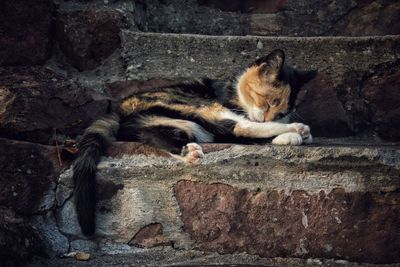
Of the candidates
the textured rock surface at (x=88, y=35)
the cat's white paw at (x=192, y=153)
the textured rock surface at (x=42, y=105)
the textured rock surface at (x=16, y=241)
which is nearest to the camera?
the textured rock surface at (x=16, y=241)

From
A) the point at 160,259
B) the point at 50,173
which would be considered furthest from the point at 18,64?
the point at 160,259

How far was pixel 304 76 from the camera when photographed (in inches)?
97.8

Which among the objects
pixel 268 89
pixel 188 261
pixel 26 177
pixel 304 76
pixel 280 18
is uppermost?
pixel 280 18

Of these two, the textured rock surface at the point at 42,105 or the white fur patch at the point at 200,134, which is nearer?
the textured rock surface at the point at 42,105

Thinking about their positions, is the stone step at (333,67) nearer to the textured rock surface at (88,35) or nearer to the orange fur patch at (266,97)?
the textured rock surface at (88,35)

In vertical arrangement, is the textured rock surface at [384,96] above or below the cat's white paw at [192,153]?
above

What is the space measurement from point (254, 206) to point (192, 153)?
10.7 inches

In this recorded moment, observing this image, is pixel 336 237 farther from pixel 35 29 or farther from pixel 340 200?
pixel 35 29

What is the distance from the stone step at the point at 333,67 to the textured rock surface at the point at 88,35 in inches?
2.5

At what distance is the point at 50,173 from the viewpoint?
1898 millimetres

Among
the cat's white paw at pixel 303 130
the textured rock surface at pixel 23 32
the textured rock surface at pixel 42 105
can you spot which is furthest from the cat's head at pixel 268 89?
the textured rock surface at pixel 23 32

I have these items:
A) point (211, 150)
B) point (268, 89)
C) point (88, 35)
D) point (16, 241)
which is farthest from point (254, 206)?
point (268, 89)

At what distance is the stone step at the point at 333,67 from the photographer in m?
2.33

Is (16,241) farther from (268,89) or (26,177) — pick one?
(268,89)
